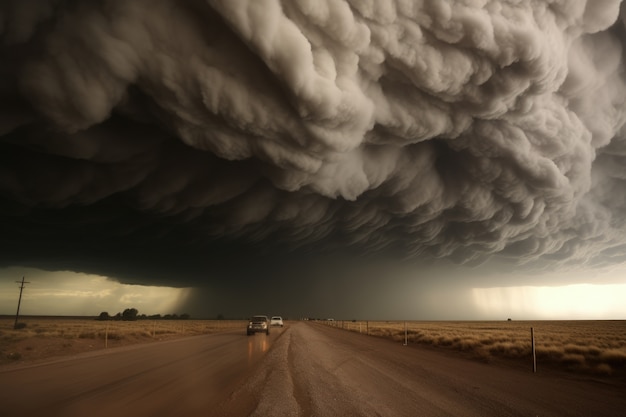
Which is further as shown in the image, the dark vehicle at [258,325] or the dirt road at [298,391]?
the dark vehicle at [258,325]

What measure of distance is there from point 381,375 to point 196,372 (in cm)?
454

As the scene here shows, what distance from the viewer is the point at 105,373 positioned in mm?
9820

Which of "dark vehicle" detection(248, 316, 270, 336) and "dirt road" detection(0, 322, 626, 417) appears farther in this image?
"dark vehicle" detection(248, 316, 270, 336)

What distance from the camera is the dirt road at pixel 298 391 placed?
232 inches

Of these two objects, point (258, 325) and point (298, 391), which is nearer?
point (298, 391)

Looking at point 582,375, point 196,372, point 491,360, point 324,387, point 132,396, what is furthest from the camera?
point 491,360

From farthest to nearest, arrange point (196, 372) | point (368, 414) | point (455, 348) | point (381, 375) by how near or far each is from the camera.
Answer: point (455, 348) < point (196, 372) < point (381, 375) < point (368, 414)

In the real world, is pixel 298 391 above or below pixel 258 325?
above

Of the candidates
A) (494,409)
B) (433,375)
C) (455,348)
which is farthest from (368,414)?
(455,348)

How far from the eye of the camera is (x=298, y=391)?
713cm

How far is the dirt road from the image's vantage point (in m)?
5.90

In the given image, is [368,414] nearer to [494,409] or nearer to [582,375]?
[494,409]

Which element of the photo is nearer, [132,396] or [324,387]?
[132,396]

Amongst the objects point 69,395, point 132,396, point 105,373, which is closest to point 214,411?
point 132,396
